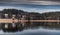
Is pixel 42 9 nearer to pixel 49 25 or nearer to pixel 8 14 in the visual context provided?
pixel 49 25

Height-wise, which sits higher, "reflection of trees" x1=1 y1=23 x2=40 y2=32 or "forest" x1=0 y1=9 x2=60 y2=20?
"forest" x1=0 y1=9 x2=60 y2=20

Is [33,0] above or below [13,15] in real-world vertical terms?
above

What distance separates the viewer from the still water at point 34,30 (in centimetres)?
80

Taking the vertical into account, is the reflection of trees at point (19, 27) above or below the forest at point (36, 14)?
below

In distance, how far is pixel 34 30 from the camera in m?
0.81

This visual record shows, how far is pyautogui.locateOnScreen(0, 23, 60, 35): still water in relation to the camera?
0.80 meters

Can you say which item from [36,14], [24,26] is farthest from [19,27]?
[36,14]

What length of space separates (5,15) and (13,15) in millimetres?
64

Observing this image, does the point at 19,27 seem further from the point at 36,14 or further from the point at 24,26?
the point at 36,14

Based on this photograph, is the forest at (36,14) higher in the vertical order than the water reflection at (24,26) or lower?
higher

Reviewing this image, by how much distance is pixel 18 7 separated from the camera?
2.61ft

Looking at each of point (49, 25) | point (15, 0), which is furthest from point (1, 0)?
point (49, 25)

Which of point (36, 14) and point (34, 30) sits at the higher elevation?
point (36, 14)

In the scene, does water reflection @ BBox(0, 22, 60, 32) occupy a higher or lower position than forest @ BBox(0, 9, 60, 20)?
lower
